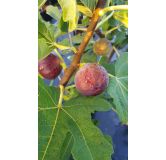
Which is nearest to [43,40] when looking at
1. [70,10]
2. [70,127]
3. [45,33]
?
[45,33]

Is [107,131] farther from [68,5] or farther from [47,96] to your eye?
[68,5]

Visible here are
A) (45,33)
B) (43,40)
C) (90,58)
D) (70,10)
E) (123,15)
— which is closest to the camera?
(70,10)

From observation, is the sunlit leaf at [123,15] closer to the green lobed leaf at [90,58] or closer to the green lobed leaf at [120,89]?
the green lobed leaf at [120,89]

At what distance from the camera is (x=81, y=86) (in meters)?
0.74

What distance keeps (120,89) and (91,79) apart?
0.36 m

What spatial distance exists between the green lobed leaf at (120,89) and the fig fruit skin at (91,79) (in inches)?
5.2

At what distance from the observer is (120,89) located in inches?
38.6

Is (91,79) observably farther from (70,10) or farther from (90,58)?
→ (90,58)

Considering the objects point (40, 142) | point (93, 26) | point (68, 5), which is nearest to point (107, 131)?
point (40, 142)

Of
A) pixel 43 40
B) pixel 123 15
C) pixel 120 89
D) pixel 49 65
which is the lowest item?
pixel 120 89

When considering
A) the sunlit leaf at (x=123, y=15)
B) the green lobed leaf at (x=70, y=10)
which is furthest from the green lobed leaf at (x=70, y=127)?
the sunlit leaf at (x=123, y=15)

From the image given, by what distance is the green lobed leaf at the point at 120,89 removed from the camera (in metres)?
0.84

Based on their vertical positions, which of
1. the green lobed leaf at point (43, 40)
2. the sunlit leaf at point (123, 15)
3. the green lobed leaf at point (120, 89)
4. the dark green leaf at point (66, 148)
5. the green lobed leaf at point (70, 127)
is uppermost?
the sunlit leaf at point (123, 15)

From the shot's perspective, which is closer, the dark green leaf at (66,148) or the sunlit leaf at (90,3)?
the sunlit leaf at (90,3)
